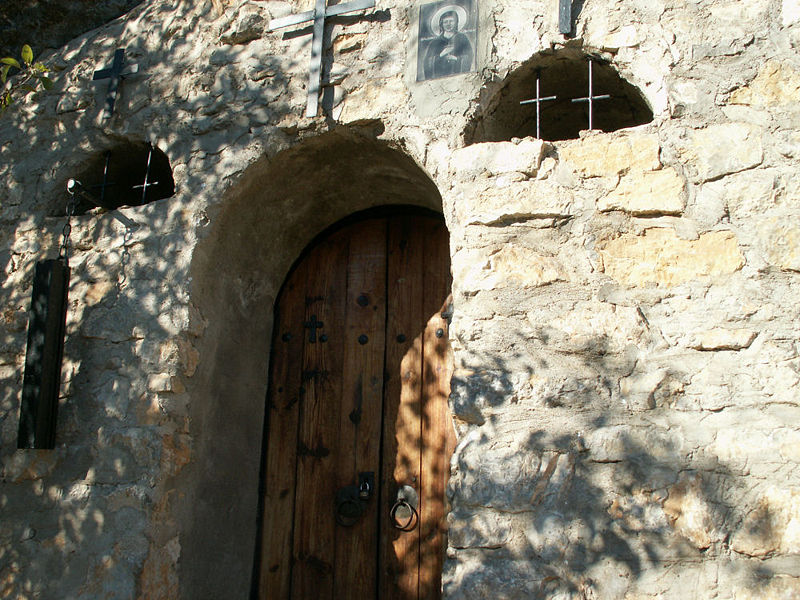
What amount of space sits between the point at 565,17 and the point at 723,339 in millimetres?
1210

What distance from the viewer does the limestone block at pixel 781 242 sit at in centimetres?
214

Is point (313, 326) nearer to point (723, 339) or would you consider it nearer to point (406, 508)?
point (406, 508)

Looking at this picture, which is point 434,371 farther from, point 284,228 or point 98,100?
point 98,100

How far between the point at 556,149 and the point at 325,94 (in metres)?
0.95

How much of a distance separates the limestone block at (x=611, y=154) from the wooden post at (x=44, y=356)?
1.89m

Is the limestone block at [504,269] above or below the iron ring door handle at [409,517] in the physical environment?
above

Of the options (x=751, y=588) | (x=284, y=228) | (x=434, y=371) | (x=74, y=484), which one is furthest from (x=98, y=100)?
(x=751, y=588)

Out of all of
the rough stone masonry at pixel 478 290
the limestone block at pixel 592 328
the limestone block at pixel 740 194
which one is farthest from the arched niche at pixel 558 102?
the limestone block at pixel 592 328

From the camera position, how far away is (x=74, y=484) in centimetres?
267

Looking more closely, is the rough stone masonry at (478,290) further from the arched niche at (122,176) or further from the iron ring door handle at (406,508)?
the iron ring door handle at (406,508)

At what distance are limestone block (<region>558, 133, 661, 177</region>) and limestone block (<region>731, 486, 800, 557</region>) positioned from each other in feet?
3.34

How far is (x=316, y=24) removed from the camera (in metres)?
2.93

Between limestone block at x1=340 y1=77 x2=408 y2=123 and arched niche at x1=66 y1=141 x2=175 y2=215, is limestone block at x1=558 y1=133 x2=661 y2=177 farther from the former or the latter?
arched niche at x1=66 y1=141 x2=175 y2=215

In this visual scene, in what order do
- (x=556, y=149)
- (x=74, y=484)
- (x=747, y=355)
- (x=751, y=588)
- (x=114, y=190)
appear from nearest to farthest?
1. (x=751, y=588)
2. (x=747, y=355)
3. (x=556, y=149)
4. (x=74, y=484)
5. (x=114, y=190)
